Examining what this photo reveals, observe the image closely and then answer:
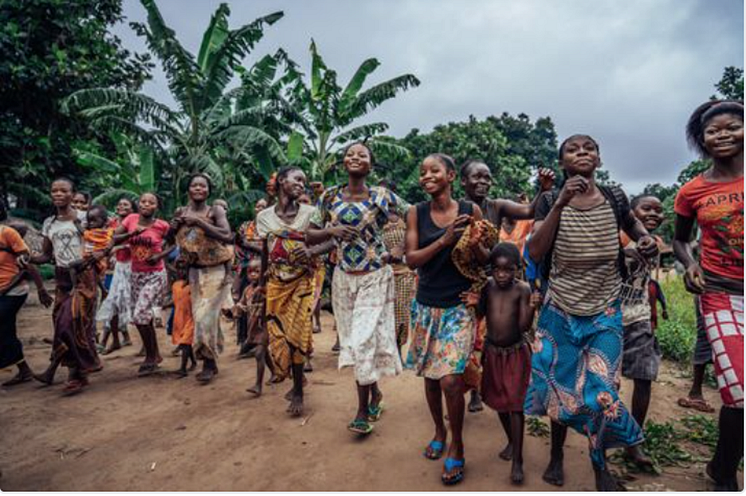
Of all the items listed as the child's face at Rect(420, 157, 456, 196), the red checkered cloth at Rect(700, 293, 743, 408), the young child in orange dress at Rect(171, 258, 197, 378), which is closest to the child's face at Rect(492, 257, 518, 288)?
the child's face at Rect(420, 157, 456, 196)

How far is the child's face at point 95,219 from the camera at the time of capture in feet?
18.0

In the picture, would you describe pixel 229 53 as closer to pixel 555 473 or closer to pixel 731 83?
pixel 555 473

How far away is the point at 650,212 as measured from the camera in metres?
3.47

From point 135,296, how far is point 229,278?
3.86 feet

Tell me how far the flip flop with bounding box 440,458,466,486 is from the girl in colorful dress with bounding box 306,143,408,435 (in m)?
0.79

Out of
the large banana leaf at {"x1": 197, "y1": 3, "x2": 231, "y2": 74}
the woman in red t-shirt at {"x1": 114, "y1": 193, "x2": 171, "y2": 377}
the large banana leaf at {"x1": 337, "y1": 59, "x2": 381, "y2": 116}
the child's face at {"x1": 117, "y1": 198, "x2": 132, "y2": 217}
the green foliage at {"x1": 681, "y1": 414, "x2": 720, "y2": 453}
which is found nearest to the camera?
the green foliage at {"x1": 681, "y1": 414, "x2": 720, "y2": 453}

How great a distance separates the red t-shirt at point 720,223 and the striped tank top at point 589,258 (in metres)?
0.42

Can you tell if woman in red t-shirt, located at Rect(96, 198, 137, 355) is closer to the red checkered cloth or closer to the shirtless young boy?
the shirtless young boy

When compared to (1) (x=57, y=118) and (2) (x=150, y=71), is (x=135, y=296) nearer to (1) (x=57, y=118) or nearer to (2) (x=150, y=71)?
(1) (x=57, y=118)

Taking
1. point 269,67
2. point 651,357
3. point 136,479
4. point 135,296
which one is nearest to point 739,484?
point 651,357

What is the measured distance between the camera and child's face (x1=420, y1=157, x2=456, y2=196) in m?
2.99

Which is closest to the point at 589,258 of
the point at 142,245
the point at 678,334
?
the point at 678,334

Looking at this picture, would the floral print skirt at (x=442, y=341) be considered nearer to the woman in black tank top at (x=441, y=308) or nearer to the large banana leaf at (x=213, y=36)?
the woman in black tank top at (x=441, y=308)

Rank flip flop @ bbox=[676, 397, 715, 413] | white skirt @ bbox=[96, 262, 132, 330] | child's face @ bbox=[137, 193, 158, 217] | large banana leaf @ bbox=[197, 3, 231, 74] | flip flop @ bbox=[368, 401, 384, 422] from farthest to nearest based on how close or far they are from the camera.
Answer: large banana leaf @ bbox=[197, 3, 231, 74], white skirt @ bbox=[96, 262, 132, 330], child's face @ bbox=[137, 193, 158, 217], flip flop @ bbox=[676, 397, 715, 413], flip flop @ bbox=[368, 401, 384, 422]
